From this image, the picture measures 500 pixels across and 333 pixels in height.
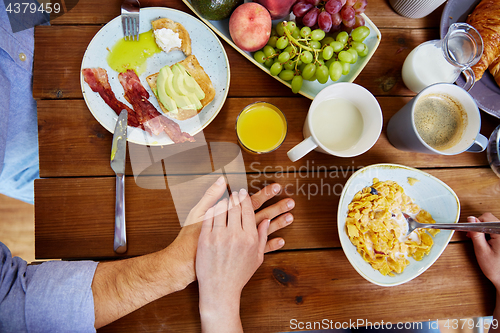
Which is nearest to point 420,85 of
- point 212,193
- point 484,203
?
point 484,203

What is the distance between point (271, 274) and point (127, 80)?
2.46ft

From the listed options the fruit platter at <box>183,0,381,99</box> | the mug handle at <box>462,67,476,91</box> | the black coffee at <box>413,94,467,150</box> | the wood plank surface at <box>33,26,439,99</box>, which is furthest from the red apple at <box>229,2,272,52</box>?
the mug handle at <box>462,67,476,91</box>

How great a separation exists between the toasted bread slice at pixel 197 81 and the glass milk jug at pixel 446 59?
2.11 feet

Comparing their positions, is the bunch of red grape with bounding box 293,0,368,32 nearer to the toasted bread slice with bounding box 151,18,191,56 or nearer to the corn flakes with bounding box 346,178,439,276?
the toasted bread slice with bounding box 151,18,191,56

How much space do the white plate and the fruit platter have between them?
2.0 inches

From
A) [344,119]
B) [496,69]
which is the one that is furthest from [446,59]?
[344,119]

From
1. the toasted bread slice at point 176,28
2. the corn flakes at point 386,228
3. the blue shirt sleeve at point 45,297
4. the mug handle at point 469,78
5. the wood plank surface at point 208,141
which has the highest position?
the toasted bread slice at point 176,28

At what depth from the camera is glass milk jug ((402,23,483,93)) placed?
0.81 meters

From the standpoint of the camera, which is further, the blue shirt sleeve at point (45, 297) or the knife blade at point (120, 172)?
the knife blade at point (120, 172)

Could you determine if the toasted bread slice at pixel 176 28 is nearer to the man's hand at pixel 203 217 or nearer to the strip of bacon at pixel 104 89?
the strip of bacon at pixel 104 89

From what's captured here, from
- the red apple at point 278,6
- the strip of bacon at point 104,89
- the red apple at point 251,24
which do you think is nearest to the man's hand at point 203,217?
the strip of bacon at point 104,89

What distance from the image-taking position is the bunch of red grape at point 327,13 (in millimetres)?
804

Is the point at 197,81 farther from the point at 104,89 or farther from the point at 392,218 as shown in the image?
the point at 392,218

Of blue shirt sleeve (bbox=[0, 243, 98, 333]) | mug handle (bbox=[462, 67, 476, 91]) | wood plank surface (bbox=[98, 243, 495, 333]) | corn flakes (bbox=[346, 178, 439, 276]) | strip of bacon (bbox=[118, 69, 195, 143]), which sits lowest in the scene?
wood plank surface (bbox=[98, 243, 495, 333])
